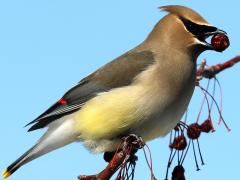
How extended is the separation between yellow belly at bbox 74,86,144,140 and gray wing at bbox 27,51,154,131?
88mm

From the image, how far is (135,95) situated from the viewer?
3791 millimetres

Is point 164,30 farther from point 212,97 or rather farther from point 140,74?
point 212,97

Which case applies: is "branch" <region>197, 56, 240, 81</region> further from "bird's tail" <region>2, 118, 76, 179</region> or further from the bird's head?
"bird's tail" <region>2, 118, 76, 179</region>

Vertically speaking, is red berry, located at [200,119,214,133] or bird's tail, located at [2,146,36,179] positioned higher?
bird's tail, located at [2,146,36,179]

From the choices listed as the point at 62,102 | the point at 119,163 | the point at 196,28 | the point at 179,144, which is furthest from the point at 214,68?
the point at 62,102

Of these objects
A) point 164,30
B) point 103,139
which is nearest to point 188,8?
point 164,30

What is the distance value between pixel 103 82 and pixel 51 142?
0.63m

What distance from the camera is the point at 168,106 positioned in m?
3.78

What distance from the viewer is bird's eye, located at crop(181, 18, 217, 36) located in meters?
3.82

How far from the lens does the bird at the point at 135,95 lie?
12.3ft

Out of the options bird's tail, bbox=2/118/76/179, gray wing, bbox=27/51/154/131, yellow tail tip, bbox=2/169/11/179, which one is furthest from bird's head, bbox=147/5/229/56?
yellow tail tip, bbox=2/169/11/179

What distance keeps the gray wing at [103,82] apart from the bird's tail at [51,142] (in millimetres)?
110

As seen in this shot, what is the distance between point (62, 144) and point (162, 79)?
928mm

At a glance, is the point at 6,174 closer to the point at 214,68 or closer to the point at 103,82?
the point at 103,82
